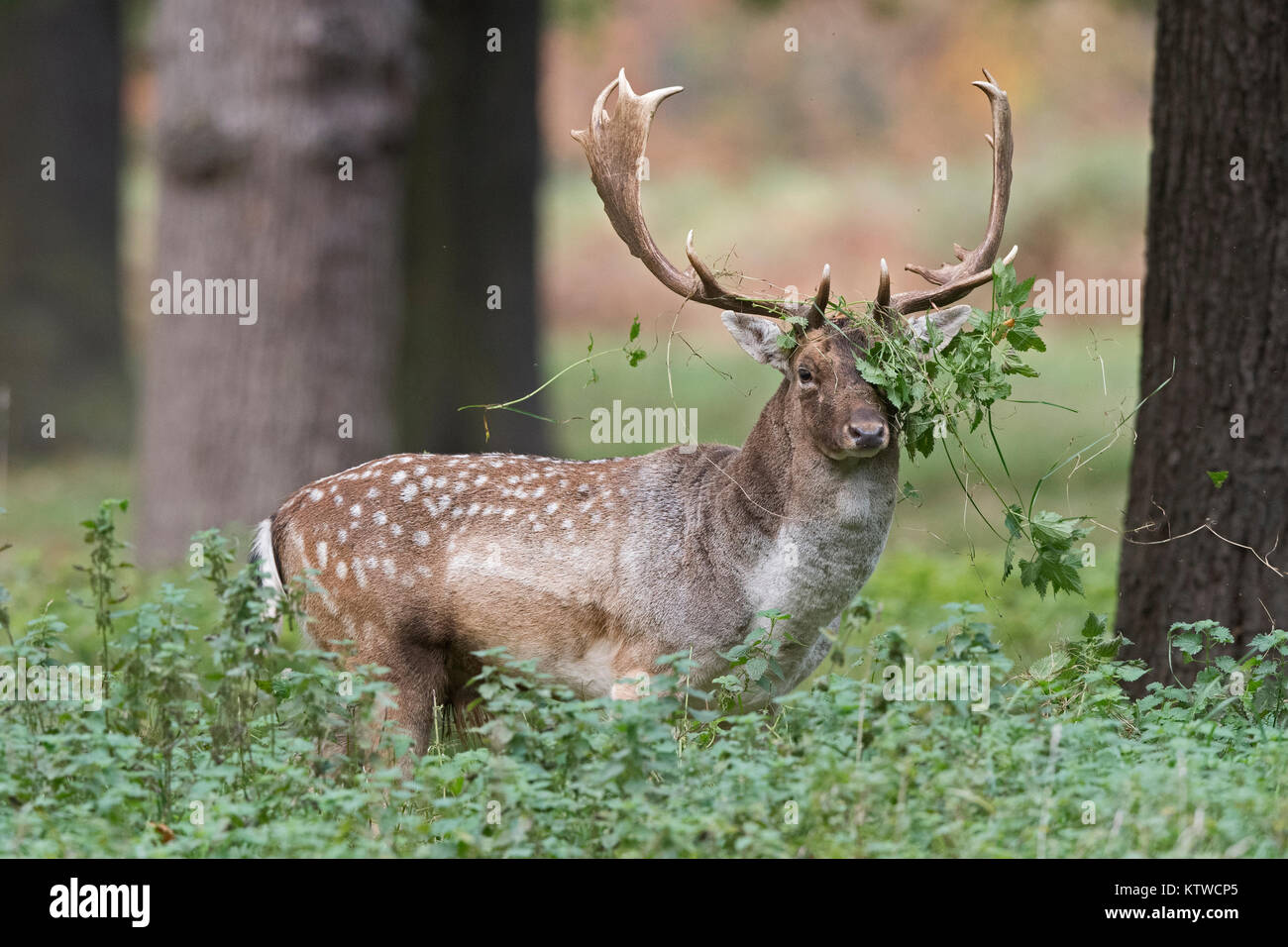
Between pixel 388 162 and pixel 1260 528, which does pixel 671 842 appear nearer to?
pixel 1260 528

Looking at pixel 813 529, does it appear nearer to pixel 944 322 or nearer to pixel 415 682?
pixel 944 322

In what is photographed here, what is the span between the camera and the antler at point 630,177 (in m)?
5.89

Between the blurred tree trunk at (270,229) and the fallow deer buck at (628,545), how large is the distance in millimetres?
4381

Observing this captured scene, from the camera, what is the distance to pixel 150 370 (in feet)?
35.0

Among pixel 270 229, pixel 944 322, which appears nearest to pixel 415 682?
pixel 944 322

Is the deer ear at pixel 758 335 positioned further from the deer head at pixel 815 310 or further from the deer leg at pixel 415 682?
the deer leg at pixel 415 682

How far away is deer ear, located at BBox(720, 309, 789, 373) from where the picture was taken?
19.0 ft

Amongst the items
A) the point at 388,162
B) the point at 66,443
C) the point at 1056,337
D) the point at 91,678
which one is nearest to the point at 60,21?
the point at 66,443

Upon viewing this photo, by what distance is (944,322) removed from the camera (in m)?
5.70

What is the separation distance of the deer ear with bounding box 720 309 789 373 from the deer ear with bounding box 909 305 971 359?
0.48m

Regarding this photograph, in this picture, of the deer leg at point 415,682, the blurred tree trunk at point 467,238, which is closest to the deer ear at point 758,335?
the deer leg at point 415,682

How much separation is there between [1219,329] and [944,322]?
1.28 meters
